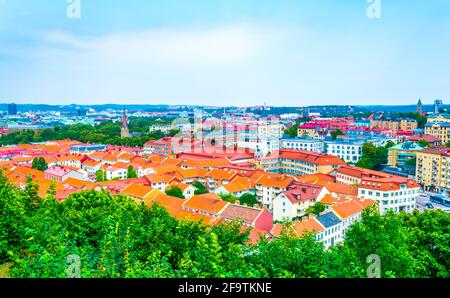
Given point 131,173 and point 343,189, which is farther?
point 131,173

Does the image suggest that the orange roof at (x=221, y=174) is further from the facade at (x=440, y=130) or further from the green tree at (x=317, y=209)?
the facade at (x=440, y=130)

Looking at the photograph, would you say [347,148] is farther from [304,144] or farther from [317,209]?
[317,209]

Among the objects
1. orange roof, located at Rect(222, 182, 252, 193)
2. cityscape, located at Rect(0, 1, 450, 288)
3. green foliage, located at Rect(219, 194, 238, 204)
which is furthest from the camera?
orange roof, located at Rect(222, 182, 252, 193)

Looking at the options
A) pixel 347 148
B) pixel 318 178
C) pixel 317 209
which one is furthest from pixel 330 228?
pixel 347 148

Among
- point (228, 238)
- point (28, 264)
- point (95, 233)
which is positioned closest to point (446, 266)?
point (228, 238)

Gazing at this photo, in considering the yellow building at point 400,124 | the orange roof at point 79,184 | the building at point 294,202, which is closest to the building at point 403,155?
the building at point 294,202

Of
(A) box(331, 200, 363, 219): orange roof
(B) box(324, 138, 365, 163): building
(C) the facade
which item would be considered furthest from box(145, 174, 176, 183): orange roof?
(C) the facade

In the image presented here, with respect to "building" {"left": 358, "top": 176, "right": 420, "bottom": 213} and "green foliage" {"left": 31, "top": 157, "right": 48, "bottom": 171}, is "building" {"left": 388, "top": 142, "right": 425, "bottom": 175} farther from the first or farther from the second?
"green foliage" {"left": 31, "top": 157, "right": 48, "bottom": 171}

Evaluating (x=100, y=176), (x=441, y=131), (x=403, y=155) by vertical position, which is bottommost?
(x=100, y=176)
